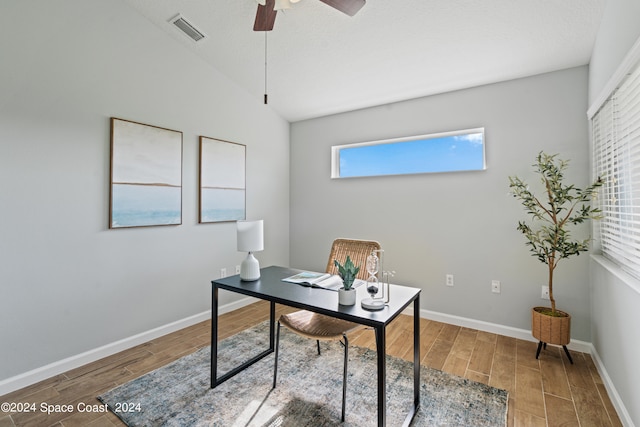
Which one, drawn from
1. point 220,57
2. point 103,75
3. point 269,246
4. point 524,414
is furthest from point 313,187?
point 524,414

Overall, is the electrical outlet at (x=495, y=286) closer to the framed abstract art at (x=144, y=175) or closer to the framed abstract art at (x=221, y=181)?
the framed abstract art at (x=221, y=181)

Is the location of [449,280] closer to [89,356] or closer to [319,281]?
[319,281]

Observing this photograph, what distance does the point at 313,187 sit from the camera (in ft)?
13.1

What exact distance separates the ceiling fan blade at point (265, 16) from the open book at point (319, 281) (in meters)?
1.82

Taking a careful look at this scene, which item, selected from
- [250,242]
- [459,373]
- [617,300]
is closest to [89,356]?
[250,242]

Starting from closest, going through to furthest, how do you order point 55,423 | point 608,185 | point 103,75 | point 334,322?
point 55,423 < point 334,322 < point 608,185 < point 103,75

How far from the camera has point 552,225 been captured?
256cm

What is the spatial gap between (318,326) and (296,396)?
0.48 m

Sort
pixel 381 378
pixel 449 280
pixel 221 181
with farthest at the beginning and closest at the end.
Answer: pixel 221 181 → pixel 449 280 → pixel 381 378

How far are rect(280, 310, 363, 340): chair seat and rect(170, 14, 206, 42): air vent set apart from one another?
2645 millimetres

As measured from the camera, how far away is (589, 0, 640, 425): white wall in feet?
Answer: 4.93

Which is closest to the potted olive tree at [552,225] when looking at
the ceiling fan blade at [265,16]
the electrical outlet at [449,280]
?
the electrical outlet at [449,280]

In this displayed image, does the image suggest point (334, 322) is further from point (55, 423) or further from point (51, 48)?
point (51, 48)

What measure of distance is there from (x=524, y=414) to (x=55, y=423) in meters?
2.74
